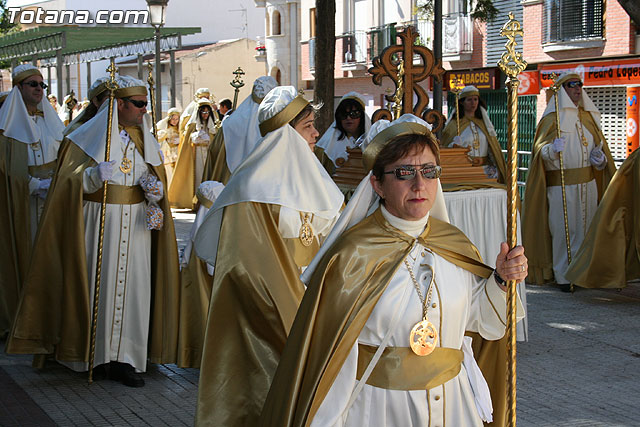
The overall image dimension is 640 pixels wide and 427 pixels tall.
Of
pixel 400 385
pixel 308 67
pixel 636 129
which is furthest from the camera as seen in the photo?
pixel 308 67

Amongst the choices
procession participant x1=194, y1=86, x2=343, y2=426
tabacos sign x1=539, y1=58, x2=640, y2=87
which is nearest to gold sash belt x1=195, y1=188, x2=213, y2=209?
procession participant x1=194, y1=86, x2=343, y2=426

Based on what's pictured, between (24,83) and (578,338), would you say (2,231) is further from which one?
(578,338)

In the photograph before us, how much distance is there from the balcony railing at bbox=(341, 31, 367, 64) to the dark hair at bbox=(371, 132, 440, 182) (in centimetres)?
3095

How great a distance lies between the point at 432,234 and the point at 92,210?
408 cm

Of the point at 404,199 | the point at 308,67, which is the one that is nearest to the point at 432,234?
the point at 404,199

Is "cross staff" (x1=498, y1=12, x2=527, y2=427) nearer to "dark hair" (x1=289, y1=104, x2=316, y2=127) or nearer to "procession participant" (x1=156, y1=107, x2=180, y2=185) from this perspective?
"dark hair" (x1=289, y1=104, x2=316, y2=127)

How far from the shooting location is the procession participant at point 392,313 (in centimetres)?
356

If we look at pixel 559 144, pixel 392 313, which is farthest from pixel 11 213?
pixel 392 313

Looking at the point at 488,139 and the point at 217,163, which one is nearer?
the point at 217,163

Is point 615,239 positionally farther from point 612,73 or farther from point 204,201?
point 612,73

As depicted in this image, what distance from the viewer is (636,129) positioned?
19.6 m

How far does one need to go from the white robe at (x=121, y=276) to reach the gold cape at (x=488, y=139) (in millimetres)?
4595

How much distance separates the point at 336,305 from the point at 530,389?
3.67m

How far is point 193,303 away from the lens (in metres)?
7.37
